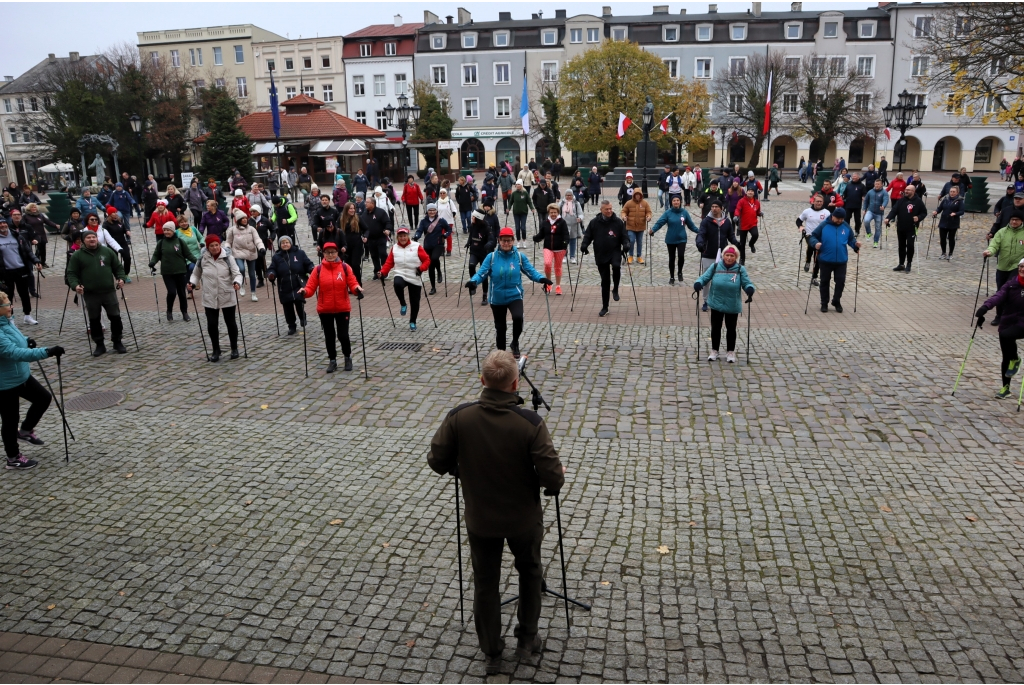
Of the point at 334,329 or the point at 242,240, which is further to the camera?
the point at 242,240

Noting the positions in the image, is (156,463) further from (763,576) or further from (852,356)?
(852,356)

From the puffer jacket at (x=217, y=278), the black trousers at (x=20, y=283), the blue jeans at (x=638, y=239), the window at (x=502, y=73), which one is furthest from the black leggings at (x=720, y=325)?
the window at (x=502, y=73)

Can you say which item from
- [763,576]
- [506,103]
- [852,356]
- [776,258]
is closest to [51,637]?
[763,576]

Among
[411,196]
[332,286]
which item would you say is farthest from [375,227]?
[411,196]

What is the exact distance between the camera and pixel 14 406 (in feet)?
26.6

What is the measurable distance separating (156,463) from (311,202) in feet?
42.2

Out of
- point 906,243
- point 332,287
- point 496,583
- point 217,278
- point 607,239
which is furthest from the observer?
point 906,243

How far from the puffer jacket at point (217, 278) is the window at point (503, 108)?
64.2 metres

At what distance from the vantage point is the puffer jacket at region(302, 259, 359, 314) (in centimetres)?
1105

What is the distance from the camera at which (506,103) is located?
240 ft

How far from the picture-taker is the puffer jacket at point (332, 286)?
11055 mm

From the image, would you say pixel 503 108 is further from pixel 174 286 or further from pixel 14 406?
pixel 14 406

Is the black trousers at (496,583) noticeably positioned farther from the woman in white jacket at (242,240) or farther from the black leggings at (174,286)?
the woman in white jacket at (242,240)

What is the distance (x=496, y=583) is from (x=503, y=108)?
236 feet
